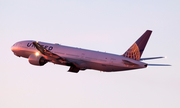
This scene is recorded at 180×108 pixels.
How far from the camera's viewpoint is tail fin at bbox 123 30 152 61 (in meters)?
45.5

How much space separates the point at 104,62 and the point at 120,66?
2.73m

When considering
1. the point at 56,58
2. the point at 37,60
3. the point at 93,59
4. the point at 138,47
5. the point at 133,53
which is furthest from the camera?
the point at 37,60

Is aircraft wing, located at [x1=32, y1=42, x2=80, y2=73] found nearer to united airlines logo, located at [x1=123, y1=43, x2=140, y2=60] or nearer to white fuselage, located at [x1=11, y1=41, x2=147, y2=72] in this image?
white fuselage, located at [x1=11, y1=41, x2=147, y2=72]

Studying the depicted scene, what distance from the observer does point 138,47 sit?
4562 centimetres

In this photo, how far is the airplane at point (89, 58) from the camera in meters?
45.1

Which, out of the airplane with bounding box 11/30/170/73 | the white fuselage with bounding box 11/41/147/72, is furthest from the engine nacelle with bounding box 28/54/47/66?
the white fuselage with bounding box 11/41/147/72

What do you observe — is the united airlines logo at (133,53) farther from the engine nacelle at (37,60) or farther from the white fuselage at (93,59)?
the engine nacelle at (37,60)

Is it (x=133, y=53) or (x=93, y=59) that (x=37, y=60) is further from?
(x=133, y=53)

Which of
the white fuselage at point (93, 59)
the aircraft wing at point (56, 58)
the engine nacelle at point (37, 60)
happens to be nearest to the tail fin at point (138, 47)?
the white fuselage at point (93, 59)

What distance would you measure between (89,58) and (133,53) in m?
7.32

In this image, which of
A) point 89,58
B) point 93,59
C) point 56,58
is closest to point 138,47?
point 93,59

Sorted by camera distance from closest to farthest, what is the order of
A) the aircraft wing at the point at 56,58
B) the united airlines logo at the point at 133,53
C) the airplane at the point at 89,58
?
the airplane at the point at 89,58
the united airlines logo at the point at 133,53
the aircraft wing at the point at 56,58

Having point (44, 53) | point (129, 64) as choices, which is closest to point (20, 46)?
point (44, 53)

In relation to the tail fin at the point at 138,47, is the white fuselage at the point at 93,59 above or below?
below
